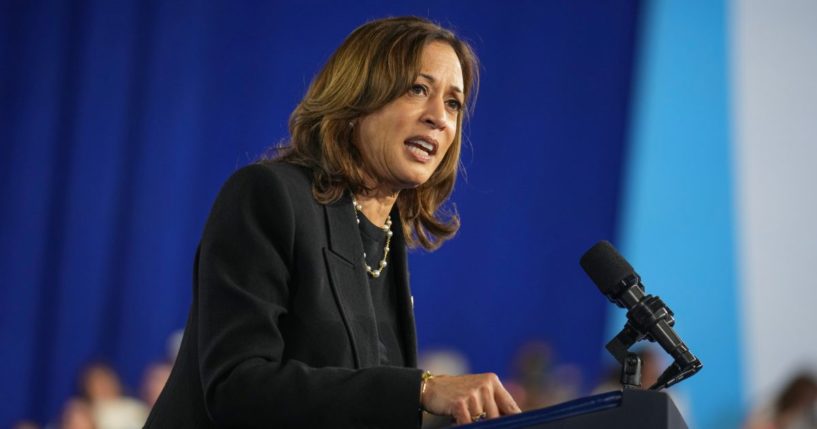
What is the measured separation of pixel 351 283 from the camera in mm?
1672

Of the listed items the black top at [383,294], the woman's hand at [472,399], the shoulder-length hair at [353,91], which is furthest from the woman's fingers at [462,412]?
the shoulder-length hair at [353,91]

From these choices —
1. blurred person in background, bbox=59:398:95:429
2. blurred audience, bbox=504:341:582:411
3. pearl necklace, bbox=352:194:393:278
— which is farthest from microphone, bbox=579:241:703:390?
blurred person in background, bbox=59:398:95:429

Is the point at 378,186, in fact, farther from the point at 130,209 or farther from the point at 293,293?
the point at 130,209

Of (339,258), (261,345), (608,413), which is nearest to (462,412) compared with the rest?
(608,413)

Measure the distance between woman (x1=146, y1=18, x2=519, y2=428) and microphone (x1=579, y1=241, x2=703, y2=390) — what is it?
20cm

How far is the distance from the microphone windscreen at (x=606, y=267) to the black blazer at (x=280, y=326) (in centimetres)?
28

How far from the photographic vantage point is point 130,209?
525 centimetres

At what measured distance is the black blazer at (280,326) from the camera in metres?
1.41

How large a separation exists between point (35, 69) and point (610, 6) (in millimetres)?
2907

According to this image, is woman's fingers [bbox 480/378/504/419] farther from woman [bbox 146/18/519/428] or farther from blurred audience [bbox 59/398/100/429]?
blurred audience [bbox 59/398/100/429]

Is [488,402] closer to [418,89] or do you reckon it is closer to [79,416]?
[418,89]

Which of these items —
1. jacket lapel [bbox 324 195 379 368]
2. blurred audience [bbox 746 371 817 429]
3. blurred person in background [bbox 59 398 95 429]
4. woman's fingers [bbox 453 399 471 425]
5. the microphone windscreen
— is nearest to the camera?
woman's fingers [bbox 453 399 471 425]

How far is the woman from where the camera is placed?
1415 mm

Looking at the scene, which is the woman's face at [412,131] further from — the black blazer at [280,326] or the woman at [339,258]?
the black blazer at [280,326]
